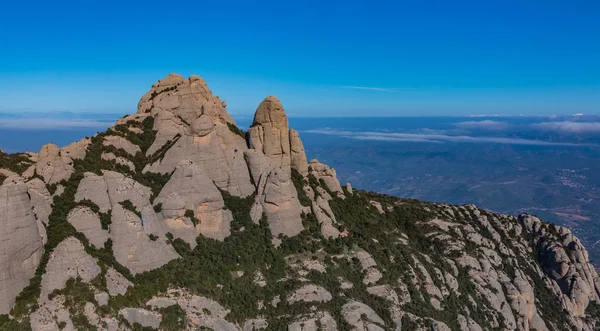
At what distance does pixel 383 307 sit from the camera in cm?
5928

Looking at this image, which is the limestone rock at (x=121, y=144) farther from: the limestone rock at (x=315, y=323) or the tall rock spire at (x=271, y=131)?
the limestone rock at (x=315, y=323)

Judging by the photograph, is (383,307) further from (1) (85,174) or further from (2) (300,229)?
(1) (85,174)

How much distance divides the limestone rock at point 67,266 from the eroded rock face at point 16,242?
1.63 meters

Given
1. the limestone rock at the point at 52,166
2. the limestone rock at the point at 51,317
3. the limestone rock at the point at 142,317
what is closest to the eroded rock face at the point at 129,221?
the limestone rock at the point at 52,166

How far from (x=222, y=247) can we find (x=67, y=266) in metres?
19.7

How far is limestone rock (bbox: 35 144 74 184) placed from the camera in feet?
179

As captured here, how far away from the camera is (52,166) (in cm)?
5522

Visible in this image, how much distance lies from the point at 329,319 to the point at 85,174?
3591 cm

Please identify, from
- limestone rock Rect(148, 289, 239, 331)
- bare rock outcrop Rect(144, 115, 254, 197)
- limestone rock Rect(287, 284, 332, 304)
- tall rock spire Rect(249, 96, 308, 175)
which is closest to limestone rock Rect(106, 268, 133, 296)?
limestone rock Rect(148, 289, 239, 331)

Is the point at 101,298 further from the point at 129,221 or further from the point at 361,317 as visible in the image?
the point at 361,317

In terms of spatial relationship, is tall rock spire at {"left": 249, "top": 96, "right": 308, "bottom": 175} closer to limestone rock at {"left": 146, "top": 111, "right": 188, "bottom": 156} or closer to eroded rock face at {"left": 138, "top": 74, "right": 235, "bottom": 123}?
eroded rock face at {"left": 138, "top": 74, "right": 235, "bottom": 123}

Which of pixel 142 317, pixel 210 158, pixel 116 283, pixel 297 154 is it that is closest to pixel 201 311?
pixel 142 317

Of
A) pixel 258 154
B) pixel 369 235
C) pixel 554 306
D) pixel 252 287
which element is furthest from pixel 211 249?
pixel 554 306

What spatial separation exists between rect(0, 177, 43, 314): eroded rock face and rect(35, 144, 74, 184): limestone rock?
9.18 metres
